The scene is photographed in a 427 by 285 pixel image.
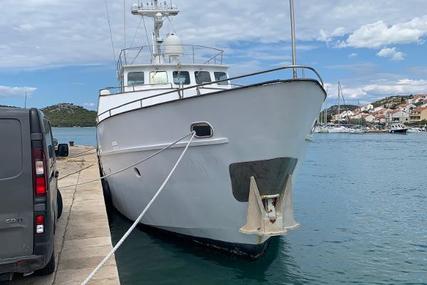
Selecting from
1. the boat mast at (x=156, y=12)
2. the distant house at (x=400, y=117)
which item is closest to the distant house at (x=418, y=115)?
the distant house at (x=400, y=117)

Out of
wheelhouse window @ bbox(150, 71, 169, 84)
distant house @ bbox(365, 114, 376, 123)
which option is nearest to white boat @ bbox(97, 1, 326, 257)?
wheelhouse window @ bbox(150, 71, 169, 84)

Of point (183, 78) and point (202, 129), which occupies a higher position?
point (183, 78)

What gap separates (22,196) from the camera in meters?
4.68

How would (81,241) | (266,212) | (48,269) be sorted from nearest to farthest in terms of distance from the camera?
(48,269) < (81,241) < (266,212)

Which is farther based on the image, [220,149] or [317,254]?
[317,254]

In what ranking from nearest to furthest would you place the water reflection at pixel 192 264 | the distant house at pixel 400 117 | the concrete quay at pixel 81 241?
the concrete quay at pixel 81 241 → the water reflection at pixel 192 264 → the distant house at pixel 400 117

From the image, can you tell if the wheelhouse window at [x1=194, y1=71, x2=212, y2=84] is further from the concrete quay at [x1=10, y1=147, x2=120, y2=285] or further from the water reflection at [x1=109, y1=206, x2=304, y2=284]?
the water reflection at [x1=109, y1=206, x2=304, y2=284]

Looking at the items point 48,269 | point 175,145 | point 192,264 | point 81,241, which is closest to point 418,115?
point 192,264

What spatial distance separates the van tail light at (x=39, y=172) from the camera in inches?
186

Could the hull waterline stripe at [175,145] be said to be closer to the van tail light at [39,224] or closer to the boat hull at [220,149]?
the boat hull at [220,149]

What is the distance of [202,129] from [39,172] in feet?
13.5

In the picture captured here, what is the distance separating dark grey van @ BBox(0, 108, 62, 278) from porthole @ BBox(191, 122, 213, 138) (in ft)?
12.9

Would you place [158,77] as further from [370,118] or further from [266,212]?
[370,118]

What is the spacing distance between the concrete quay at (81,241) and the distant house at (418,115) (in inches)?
6615
